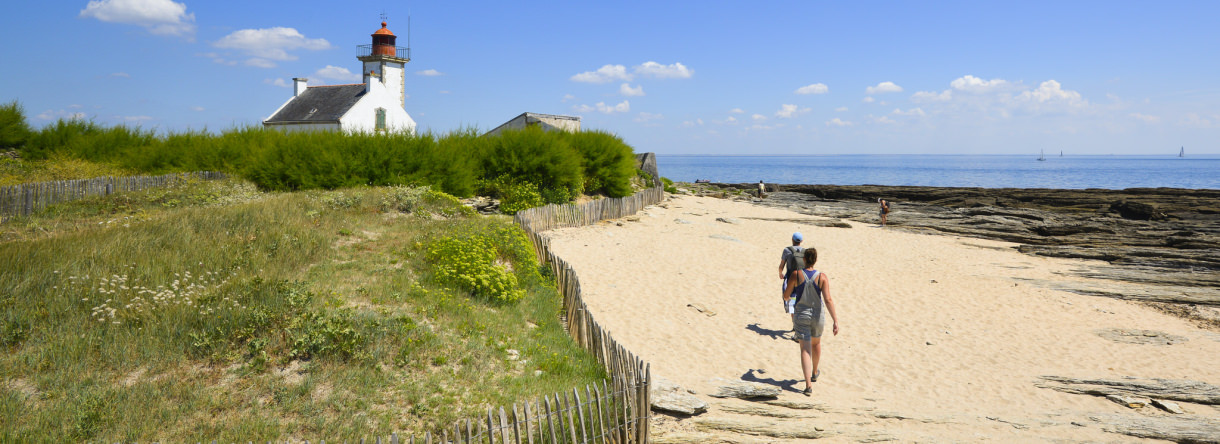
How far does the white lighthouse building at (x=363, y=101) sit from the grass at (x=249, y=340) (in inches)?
1030

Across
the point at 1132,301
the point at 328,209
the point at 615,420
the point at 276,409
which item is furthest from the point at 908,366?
the point at 328,209

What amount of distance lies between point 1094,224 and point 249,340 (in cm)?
3076

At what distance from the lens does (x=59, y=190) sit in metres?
16.8

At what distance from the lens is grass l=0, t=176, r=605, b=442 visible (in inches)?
213

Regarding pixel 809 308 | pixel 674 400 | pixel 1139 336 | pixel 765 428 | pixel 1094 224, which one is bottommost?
pixel 1139 336

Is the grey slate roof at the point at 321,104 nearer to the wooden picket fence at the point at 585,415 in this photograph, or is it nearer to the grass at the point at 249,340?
the grass at the point at 249,340

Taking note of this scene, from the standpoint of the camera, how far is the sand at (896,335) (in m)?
7.37

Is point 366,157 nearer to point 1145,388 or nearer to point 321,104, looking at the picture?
point 321,104

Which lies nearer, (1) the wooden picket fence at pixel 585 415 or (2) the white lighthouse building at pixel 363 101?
(1) the wooden picket fence at pixel 585 415

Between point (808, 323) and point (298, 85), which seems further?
point (298, 85)

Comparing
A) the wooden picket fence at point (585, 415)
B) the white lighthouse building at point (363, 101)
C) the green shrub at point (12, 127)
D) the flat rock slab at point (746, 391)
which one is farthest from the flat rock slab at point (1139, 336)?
the green shrub at point (12, 127)

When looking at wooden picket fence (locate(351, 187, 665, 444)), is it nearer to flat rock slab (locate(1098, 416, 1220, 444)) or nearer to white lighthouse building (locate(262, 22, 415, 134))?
flat rock slab (locate(1098, 416, 1220, 444))

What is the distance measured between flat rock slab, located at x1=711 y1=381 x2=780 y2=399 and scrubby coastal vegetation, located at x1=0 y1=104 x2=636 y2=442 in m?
1.70

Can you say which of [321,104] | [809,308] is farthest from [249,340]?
[321,104]
